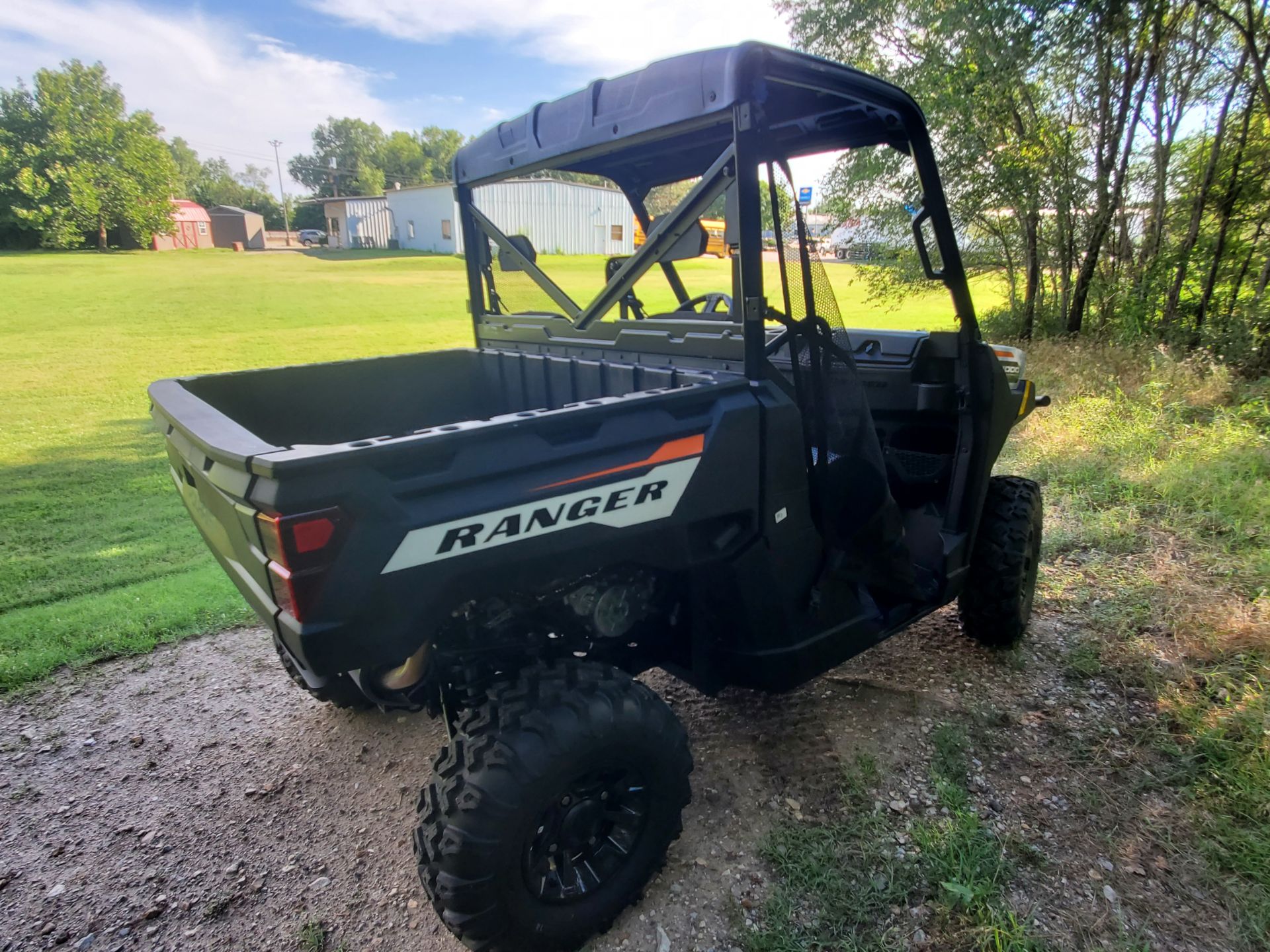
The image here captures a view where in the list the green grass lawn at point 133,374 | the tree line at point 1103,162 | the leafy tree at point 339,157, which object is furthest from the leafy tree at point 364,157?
the tree line at point 1103,162

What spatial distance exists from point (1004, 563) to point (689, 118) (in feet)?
7.13

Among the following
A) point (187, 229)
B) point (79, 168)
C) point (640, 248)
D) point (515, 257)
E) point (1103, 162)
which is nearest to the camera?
point (640, 248)

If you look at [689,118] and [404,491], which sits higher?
[689,118]

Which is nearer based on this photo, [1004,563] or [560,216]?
[1004,563]

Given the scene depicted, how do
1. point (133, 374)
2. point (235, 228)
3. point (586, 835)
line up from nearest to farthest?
1. point (586, 835)
2. point (133, 374)
3. point (235, 228)

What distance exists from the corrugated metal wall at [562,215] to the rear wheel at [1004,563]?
1.89 metres

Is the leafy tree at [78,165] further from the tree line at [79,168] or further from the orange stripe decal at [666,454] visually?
the orange stripe decal at [666,454]

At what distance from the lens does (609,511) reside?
1.77 metres

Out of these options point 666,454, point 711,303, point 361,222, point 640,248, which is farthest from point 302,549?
point 361,222

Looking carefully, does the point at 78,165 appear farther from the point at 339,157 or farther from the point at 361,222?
the point at 339,157

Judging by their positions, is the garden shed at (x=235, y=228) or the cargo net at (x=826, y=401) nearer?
the cargo net at (x=826, y=401)

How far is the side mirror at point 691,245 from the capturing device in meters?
2.49

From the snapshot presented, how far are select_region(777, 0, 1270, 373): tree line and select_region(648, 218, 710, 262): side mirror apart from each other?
11.9 ft

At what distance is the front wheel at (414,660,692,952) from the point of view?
5.50 ft
